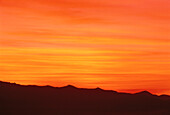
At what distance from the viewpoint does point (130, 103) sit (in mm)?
91188

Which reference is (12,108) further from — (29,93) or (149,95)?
(149,95)

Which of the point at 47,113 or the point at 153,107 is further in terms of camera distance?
the point at 153,107

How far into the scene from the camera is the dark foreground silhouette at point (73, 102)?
240ft

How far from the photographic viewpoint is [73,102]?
83000mm

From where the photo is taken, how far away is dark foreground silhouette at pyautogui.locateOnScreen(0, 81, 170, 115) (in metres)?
73.0

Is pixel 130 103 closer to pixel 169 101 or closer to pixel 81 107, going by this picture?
pixel 169 101

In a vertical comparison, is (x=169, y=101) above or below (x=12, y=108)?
above

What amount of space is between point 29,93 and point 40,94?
191 cm

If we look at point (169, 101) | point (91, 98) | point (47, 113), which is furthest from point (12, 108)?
point (169, 101)

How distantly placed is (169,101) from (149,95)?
774 cm

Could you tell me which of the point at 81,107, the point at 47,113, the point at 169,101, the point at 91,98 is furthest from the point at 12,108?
the point at 169,101

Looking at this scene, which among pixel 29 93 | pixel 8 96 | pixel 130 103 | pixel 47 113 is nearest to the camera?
pixel 47 113

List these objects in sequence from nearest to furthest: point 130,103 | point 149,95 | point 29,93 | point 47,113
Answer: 1. point 47,113
2. point 29,93
3. point 130,103
4. point 149,95

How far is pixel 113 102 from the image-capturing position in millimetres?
88500
